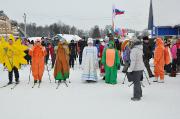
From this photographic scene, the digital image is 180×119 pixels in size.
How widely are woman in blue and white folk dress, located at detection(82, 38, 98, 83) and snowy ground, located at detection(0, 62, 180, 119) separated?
19.6 inches

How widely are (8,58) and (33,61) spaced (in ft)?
3.07

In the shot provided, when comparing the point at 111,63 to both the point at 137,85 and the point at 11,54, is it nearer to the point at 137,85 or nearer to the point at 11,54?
the point at 137,85

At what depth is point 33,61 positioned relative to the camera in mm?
12359

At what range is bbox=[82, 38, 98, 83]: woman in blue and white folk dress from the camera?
1249 cm

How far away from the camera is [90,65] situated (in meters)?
12.6

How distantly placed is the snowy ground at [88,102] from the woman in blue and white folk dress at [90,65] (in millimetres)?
499

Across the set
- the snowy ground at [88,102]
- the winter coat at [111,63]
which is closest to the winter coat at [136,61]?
the snowy ground at [88,102]

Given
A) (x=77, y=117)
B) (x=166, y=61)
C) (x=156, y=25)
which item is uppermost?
(x=156, y=25)

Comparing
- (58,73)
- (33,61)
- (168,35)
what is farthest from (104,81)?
(168,35)

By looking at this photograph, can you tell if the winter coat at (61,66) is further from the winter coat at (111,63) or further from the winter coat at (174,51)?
the winter coat at (174,51)

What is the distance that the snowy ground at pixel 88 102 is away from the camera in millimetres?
7405

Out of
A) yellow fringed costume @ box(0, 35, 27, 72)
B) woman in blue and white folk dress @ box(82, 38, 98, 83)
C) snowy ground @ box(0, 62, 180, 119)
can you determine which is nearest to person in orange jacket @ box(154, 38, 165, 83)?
snowy ground @ box(0, 62, 180, 119)

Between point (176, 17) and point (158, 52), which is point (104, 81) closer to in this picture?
point (158, 52)

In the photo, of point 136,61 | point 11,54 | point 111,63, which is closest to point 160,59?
point 111,63
